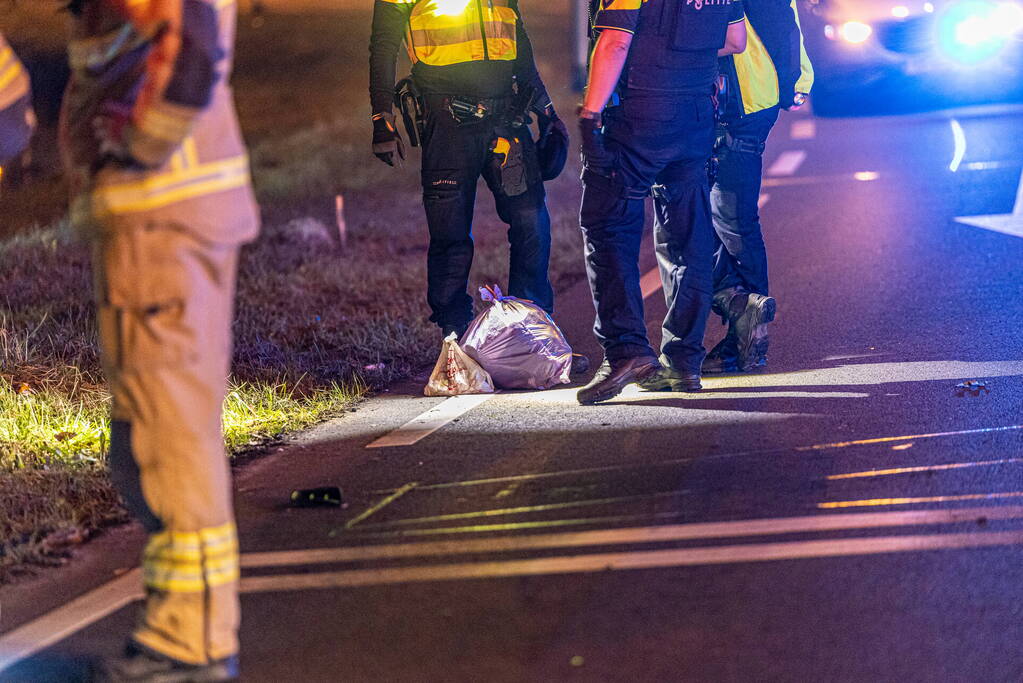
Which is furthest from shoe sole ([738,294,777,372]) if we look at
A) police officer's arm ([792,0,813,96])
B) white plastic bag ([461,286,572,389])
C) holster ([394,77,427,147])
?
holster ([394,77,427,147])

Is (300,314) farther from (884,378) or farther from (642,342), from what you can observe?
(884,378)

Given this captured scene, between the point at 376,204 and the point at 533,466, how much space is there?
7.75 metres

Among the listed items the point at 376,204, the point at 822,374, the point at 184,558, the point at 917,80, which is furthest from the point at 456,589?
the point at 917,80

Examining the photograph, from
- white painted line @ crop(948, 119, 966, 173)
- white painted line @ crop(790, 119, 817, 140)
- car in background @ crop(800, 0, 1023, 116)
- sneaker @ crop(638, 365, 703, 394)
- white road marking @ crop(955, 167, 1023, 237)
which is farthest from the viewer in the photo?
white painted line @ crop(790, 119, 817, 140)

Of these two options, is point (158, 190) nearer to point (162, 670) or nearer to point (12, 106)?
point (12, 106)

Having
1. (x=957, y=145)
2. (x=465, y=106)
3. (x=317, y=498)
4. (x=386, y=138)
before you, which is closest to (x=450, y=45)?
(x=465, y=106)

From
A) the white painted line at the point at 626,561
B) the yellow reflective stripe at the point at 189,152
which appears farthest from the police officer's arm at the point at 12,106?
the white painted line at the point at 626,561

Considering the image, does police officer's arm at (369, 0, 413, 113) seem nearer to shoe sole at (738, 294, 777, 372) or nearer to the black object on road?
shoe sole at (738, 294, 777, 372)

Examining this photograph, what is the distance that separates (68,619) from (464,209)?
3085mm

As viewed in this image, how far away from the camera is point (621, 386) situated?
566 centimetres

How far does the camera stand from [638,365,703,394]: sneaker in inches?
227

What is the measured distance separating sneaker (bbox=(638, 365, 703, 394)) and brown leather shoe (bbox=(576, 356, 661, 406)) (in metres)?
0.09

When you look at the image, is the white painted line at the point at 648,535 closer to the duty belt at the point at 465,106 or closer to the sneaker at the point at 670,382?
the sneaker at the point at 670,382

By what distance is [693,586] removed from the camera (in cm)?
358
